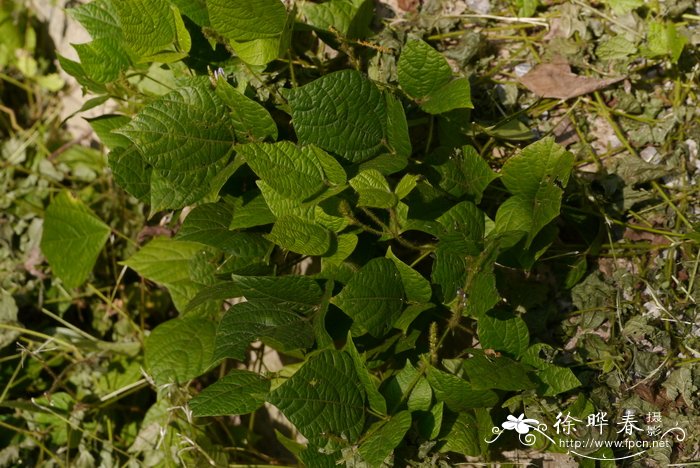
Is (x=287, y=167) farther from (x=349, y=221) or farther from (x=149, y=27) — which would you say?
(x=149, y=27)

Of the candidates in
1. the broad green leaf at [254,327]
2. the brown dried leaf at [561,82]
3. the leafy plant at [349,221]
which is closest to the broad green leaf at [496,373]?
the leafy plant at [349,221]

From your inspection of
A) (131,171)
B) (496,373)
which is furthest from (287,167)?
(496,373)

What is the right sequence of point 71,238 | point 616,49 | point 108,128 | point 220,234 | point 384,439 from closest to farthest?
point 384,439 → point 220,234 → point 616,49 → point 108,128 → point 71,238

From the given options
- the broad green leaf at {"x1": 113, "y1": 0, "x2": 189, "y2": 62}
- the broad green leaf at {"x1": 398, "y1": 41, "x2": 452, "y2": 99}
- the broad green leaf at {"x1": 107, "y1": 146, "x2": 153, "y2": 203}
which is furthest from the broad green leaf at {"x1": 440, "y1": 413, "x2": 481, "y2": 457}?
the broad green leaf at {"x1": 113, "y1": 0, "x2": 189, "y2": 62}

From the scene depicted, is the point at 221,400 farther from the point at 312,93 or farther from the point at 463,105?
the point at 463,105

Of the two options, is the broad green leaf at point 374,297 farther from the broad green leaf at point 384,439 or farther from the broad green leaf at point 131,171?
the broad green leaf at point 131,171

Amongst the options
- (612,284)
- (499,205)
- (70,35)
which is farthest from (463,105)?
(70,35)

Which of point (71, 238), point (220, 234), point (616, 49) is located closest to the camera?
point (220, 234)

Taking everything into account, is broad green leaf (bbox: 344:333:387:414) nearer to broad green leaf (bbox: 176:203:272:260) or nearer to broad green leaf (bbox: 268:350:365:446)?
broad green leaf (bbox: 268:350:365:446)
